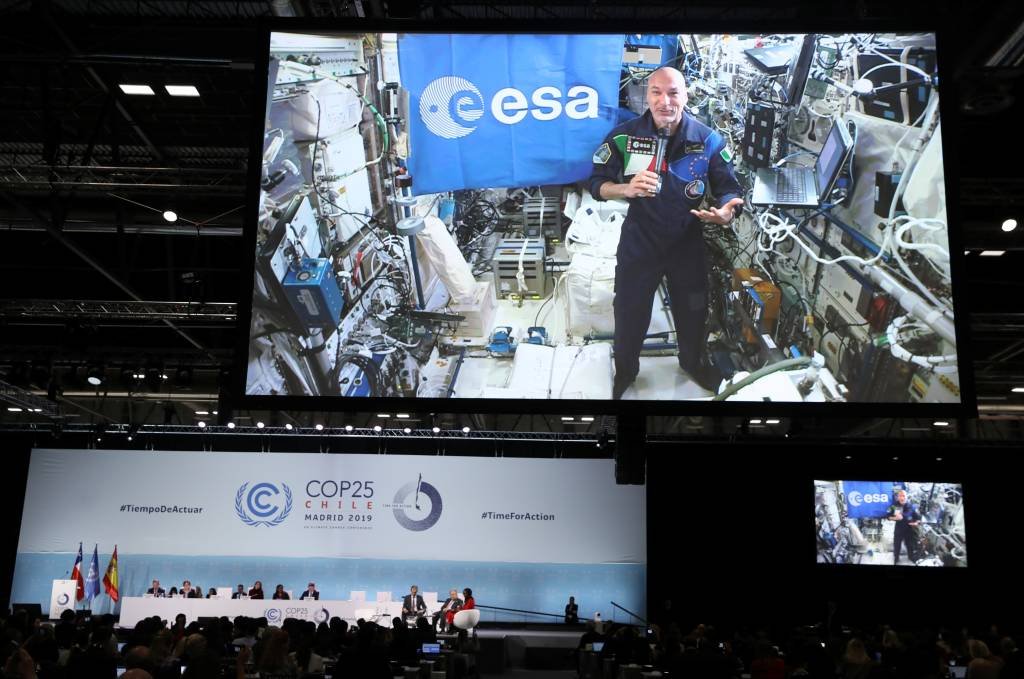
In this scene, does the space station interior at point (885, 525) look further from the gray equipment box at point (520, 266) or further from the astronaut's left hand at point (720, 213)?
the gray equipment box at point (520, 266)

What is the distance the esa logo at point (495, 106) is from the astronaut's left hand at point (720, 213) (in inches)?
34.4

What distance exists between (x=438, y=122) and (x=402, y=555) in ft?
47.1

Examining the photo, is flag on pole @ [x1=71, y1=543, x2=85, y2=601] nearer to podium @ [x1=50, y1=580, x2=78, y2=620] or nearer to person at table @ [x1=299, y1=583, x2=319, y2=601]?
podium @ [x1=50, y1=580, x2=78, y2=620]

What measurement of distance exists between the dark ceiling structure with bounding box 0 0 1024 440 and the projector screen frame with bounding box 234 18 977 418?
0.09m

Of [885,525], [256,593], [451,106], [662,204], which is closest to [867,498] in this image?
[885,525]

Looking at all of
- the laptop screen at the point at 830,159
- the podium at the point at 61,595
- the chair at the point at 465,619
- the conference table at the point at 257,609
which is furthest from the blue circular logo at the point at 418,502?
the laptop screen at the point at 830,159

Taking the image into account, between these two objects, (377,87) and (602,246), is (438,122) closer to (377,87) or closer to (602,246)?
Result: (377,87)

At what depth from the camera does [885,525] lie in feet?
60.3

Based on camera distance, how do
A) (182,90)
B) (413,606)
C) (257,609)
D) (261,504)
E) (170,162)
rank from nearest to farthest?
1. (182,90)
2. (170,162)
3. (413,606)
4. (257,609)
5. (261,504)

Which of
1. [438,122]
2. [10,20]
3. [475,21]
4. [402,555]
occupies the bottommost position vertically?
[402,555]

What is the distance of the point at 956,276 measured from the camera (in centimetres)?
523

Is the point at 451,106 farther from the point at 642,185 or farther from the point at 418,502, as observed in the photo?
the point at 418,502

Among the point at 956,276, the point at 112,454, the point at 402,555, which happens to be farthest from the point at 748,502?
the point at 956,276

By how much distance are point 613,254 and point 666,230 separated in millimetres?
343
